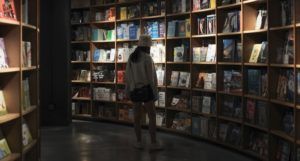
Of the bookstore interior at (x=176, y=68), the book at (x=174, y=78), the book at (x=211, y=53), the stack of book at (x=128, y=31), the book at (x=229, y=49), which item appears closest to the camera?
the bookstore interior at (x=176, y=68)

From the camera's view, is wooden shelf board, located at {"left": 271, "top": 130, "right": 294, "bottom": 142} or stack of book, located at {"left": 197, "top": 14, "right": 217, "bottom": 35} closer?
wooden shelf board, located at {"left": 271, "top": 130, "right": 294, "bottom": 142}

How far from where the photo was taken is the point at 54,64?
9.05 metres

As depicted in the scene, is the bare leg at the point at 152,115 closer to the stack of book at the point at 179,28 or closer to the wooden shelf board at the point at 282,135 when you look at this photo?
the stack of book at the point at 179,28

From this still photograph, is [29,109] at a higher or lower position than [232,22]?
lower

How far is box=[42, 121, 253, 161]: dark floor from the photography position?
19.7ft

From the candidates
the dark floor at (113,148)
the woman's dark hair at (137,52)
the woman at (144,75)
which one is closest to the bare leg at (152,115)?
the woman at (144,75)

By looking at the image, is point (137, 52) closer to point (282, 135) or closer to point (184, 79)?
point (184, 79)

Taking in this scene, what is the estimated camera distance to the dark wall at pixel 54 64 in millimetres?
9008

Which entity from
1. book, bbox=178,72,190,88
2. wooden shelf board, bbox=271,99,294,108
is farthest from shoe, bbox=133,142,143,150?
wooden shelf board, bbox=271,99,294,108

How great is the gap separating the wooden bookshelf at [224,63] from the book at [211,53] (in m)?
0.07

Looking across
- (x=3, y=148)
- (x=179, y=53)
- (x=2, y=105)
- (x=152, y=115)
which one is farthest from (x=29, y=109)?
(x=179, y=53)

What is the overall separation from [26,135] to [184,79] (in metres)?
3.42

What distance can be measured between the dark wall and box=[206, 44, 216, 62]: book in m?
3.34

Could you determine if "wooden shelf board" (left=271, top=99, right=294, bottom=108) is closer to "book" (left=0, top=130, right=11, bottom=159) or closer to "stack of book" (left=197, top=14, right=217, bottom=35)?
"stack of book" (left=197, top=14, right=217, bottom=35)
